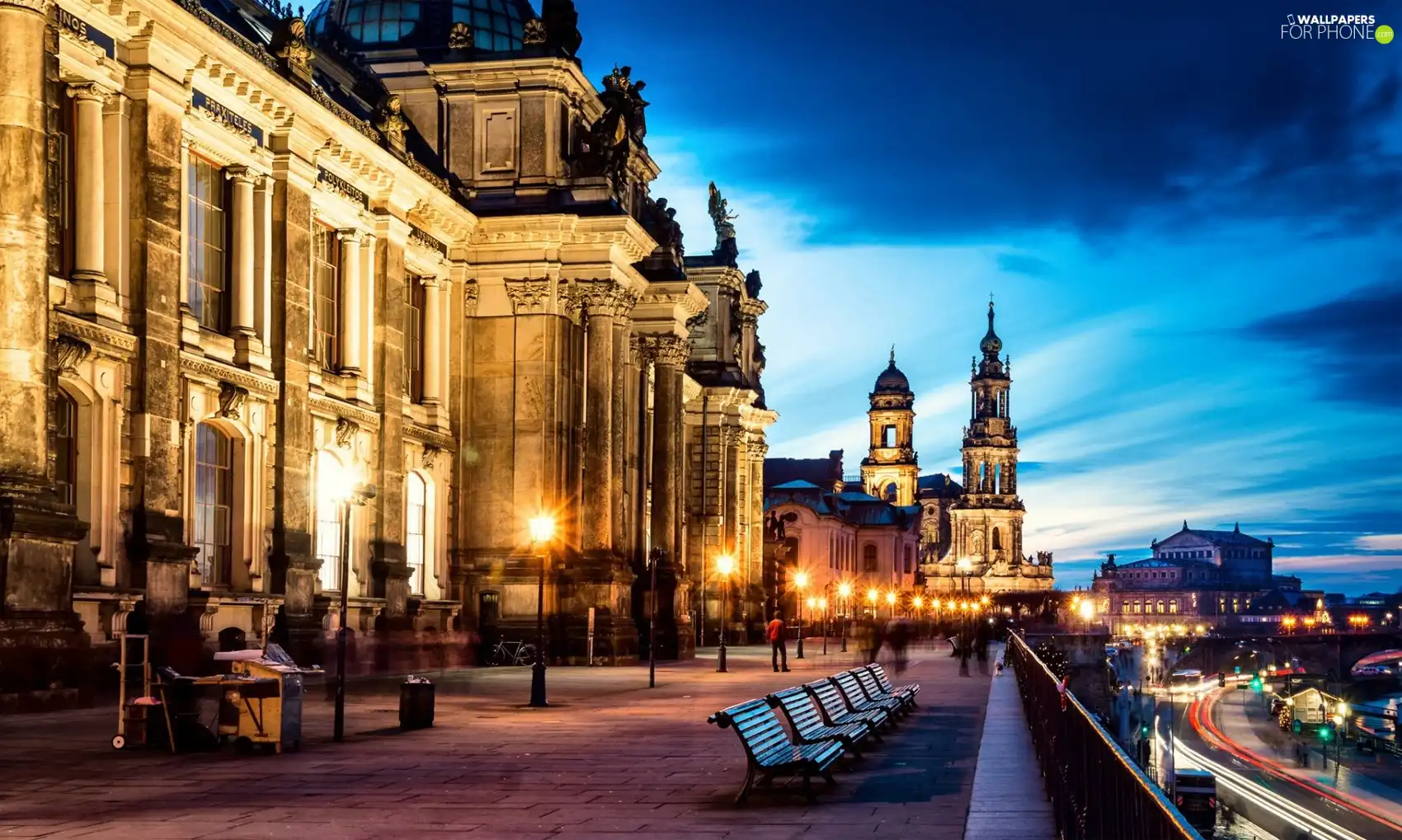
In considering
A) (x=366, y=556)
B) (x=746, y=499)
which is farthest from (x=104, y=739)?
(x=746, y=499)

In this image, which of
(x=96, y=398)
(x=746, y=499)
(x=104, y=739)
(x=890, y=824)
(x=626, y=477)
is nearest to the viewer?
(x=890, y=824)

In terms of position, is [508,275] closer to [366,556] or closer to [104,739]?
[366,556]

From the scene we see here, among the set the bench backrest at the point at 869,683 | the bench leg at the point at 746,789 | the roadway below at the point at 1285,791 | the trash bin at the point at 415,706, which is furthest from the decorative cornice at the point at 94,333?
the roadway below at the point at 1285,791

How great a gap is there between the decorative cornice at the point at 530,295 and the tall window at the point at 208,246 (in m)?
17.5

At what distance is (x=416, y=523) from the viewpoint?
56156 mm

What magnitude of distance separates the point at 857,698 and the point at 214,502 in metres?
18.1

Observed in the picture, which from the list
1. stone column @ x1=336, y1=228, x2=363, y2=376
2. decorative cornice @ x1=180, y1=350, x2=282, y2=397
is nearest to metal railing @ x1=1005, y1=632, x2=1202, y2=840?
decorative cornice @ x1=180, y1=350, x2=282, y2=397

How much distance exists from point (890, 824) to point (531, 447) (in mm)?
42774

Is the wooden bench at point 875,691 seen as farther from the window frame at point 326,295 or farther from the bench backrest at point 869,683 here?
the window frame at point 326,295

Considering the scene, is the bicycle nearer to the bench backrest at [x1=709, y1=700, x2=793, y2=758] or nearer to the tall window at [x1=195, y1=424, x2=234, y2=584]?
the tall window at [x1=195, y1=424, x2=234, y2=584]

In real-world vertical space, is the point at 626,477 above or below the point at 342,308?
below

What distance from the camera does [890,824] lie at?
54.9 ft

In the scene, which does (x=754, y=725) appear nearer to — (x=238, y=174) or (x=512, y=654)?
(x=238, y=174)

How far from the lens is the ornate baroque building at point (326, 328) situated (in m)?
33.2
